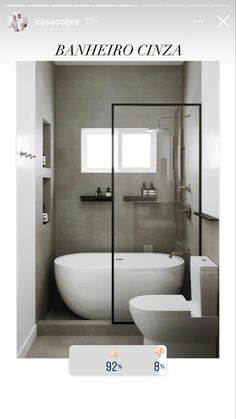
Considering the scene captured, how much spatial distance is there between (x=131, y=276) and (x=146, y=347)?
33 cm

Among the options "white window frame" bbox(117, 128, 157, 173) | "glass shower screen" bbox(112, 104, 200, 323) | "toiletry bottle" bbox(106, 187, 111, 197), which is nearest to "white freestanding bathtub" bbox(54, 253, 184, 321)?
"glass shower screen" bbox(112, 104, 200, 323)

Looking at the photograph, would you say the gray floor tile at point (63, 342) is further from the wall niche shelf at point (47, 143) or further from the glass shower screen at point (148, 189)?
the wall niche shelf at point (47, 143)

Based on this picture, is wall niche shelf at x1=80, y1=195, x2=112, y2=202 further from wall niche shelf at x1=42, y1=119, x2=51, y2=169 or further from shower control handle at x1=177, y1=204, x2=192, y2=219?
shower control handle at x1=177, y1=204, x2=192, y2=219

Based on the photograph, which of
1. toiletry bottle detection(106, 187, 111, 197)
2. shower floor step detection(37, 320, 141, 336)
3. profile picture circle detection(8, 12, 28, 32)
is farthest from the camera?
toiletry bottle detection(106, 187, 111, 197)

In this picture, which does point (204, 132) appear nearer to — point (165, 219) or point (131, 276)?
point (165, 219)

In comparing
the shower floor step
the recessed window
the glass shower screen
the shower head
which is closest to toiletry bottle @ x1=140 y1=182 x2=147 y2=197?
the glass shower screen

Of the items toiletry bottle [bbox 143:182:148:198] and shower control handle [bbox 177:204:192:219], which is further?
toiletry bottle [bbox 143:182:148:198]

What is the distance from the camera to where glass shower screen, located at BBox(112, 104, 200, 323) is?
71.0 inches

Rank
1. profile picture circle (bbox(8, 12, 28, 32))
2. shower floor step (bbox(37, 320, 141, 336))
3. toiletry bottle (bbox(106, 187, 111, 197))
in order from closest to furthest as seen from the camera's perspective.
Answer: profile picture circle (bbox(8, 12, 28, 32)) → shower floor step (bbox(37, 320, 141, 336)) → toiletry bottle (bbox(106, 187, 111, 197))

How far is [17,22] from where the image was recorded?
5.26ft

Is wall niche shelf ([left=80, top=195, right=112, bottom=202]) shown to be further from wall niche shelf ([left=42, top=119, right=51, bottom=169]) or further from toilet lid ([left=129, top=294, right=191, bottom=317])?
toilet lid ([left=129, top=294, right=191, bottom=317])

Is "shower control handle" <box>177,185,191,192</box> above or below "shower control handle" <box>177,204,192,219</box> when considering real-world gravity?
above

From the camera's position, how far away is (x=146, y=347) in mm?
1649

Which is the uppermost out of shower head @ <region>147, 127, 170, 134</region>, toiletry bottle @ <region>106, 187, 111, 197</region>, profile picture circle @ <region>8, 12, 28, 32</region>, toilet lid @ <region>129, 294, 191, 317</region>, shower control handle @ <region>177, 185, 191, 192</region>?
profile picture circle @ <region>8, 12, 28, 32</region>
